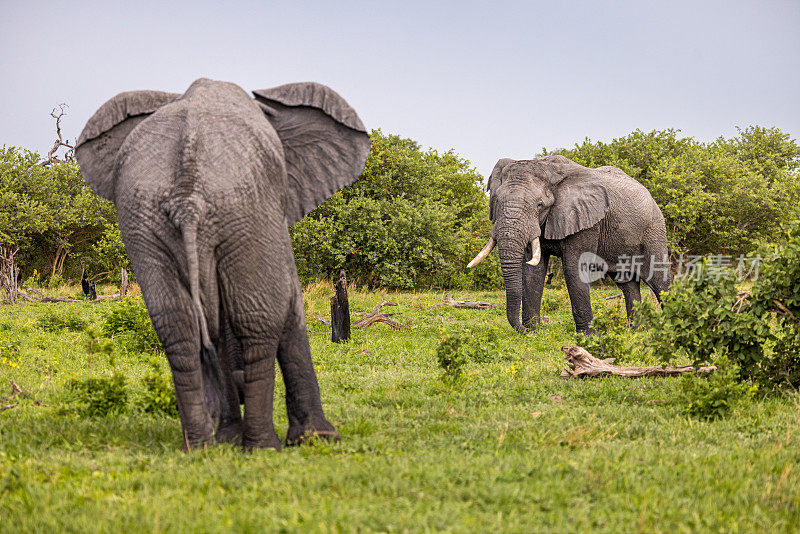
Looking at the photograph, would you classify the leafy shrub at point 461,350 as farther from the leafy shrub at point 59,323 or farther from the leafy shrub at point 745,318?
the leafy shrub at point 59,323

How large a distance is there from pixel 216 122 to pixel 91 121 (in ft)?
4.47

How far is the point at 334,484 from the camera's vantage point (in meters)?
4.10

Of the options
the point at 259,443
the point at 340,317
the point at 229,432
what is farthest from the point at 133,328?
the point at 259,443

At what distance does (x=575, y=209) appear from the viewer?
1304 cm

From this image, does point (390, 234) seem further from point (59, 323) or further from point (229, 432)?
point (229, 432)

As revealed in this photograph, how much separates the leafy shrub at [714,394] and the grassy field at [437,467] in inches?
5.7

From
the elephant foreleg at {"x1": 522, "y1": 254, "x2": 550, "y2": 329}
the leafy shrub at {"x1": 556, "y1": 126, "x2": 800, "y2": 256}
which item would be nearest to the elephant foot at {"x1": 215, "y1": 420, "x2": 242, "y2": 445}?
the elephant foreleg at {"x1": 522, "y1": 254, "x2": 550, "y2": 329}

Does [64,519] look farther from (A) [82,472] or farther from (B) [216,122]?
(B) [216,122]

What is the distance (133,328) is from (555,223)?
831cm

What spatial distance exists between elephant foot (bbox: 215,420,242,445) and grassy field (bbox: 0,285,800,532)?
0.26 meters

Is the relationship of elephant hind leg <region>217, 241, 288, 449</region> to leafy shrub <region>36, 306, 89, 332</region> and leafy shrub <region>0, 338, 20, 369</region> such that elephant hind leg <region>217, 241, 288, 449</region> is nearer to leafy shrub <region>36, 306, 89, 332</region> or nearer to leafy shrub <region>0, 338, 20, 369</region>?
leafy shrub <region>0, 338, 20, 369</region>

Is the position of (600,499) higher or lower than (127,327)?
lower

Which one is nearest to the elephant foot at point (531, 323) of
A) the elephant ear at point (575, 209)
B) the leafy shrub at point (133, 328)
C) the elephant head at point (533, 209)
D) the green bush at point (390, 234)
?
the elephant head at point (533, 209)

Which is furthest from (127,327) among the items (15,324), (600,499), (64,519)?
(600,499)
